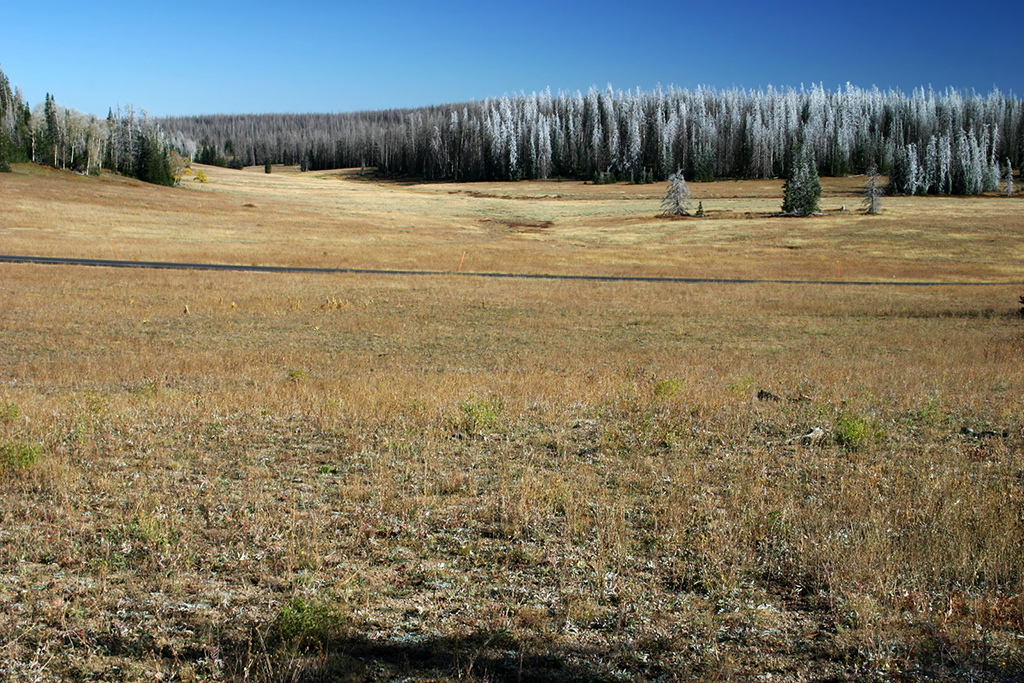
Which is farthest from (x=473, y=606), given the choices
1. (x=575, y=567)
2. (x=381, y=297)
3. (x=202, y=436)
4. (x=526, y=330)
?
(x=381, y=297)

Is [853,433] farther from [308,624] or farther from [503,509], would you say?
[308,624]

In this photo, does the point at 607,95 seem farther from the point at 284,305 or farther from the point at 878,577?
the point at 878,577

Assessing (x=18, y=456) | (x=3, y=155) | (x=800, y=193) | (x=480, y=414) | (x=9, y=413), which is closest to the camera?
(x=18, y=456)

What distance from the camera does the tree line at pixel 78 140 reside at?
11362cm

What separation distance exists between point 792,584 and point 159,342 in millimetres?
18531

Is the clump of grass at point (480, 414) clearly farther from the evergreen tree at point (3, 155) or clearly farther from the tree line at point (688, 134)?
the tree line at point (688, 134)

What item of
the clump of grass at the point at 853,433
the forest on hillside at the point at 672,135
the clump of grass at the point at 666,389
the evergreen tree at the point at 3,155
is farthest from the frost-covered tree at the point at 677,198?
the clump of grass at the point at 853,433

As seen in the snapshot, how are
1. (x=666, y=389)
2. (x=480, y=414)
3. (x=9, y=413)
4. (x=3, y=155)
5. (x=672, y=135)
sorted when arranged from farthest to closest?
1. (x=672, y=135)
2. (x=3, y=155)
3. (x=666, y=389)
4. (x=480, y=414)
5. (x=9, y=413)

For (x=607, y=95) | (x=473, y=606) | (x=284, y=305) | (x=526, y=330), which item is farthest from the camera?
(x=607, y=95)

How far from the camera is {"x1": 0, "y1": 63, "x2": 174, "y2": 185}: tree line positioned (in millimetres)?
113625

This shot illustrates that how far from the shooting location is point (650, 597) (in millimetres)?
5223

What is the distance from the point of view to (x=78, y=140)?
117000 millimetres

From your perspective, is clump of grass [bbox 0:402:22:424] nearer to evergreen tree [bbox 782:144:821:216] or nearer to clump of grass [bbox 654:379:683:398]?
clump of grass [bbox 654:379:683:398]

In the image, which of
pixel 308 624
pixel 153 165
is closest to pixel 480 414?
pixel 308 624
